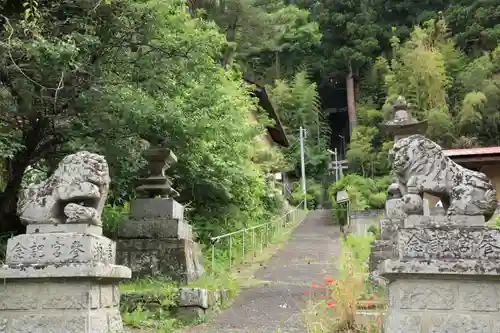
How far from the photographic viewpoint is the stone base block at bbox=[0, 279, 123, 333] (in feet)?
15.1

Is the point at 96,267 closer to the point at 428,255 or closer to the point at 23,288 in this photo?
the point at 23,288

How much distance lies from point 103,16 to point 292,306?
17.9 ft

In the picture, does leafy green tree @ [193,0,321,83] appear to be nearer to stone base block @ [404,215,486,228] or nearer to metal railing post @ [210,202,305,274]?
metal railing post @ [210,202,305,274]

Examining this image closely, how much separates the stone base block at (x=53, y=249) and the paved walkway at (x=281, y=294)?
8.71 ft

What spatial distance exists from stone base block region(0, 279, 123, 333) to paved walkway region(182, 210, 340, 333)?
2.45 metres

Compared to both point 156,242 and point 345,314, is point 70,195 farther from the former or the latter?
point 156,242

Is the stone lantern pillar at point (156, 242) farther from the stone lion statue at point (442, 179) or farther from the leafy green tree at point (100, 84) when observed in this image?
the stone lion statue at point (442, 179)

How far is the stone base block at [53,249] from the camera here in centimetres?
464

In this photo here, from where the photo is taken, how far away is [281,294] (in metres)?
9.16

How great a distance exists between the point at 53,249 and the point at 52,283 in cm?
31

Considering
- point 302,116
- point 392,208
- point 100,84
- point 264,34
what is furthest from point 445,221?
point 302,116

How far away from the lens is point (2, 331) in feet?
15.2

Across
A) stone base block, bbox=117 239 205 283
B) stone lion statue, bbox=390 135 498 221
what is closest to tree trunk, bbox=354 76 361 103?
stone base block, bbox=117 239 205 283

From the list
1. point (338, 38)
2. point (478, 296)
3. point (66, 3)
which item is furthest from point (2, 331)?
point (338, 38)
